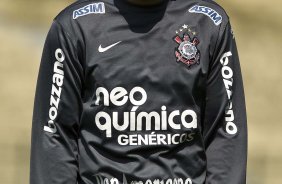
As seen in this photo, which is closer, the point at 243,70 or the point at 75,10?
the point at 75,10

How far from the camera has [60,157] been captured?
126 inches

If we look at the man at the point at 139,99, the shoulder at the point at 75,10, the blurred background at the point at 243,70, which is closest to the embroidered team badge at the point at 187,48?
the man at the point at 139,99

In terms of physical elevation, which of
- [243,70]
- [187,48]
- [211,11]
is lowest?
[243,70]

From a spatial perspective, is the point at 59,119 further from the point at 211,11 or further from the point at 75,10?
the point at 211,11

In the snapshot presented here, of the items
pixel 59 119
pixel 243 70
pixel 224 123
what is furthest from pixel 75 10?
pixel 243 70

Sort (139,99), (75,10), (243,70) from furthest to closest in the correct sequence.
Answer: (243,70)
(75,10)
(139,99)

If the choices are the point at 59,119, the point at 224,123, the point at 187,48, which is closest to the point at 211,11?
the point at 187,48

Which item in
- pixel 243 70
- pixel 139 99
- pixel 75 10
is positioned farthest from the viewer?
pixel 243 70

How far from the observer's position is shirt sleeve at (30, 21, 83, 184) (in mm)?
3193

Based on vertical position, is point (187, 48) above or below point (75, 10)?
below

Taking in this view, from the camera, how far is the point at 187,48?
3205 mm

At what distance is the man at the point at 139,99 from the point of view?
3158 mm

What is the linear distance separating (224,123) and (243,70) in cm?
420

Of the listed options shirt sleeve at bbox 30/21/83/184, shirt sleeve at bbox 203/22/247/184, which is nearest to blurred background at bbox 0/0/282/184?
shirt sleeve at bbox 30/21/83/184
